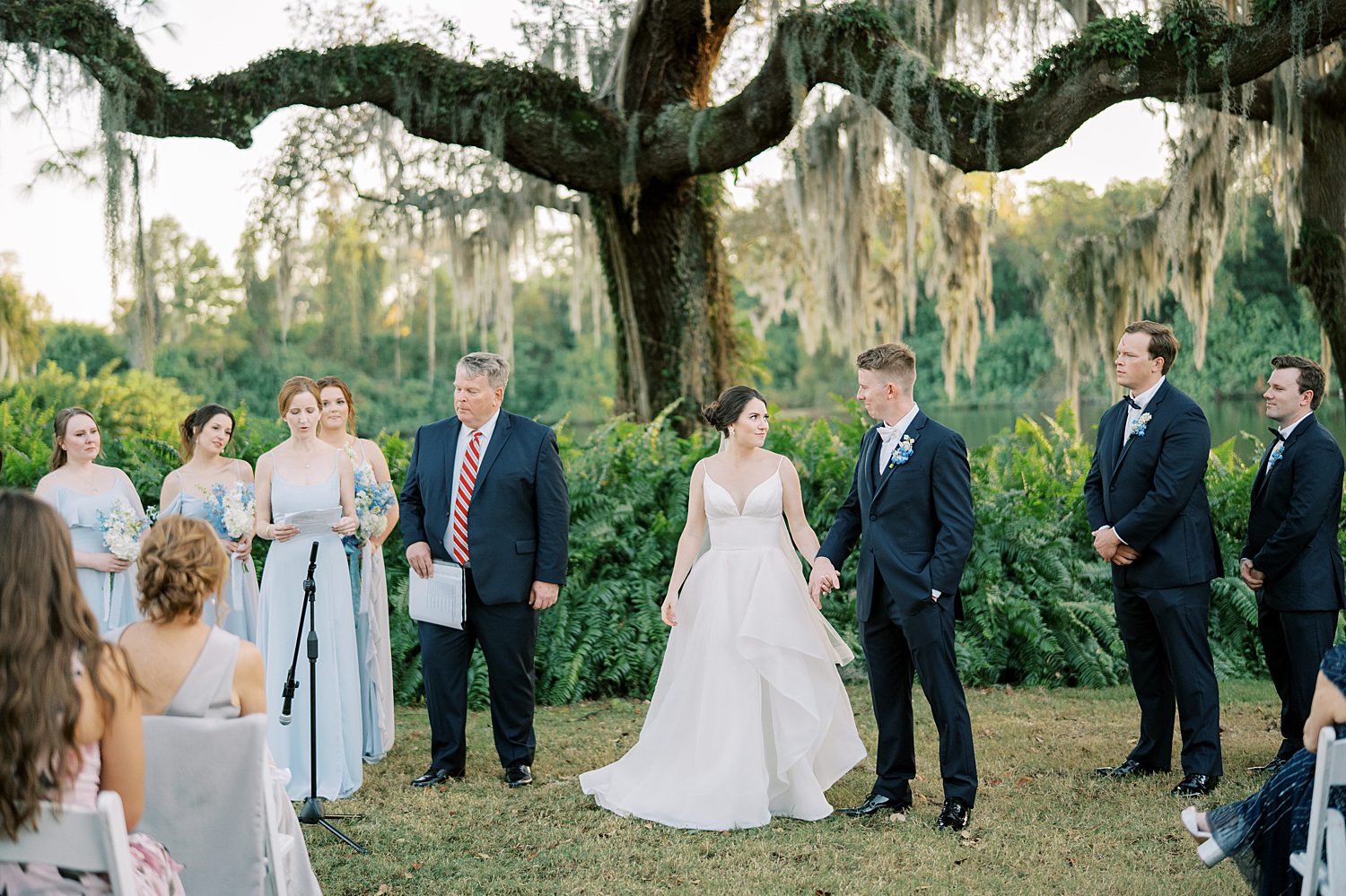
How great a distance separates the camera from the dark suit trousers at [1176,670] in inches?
216

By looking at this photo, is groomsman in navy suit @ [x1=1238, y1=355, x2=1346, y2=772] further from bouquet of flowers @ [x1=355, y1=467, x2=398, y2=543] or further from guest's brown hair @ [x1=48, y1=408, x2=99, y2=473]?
guest's brown hair @ [x1=48, y1=408, x2=99, y2=473]

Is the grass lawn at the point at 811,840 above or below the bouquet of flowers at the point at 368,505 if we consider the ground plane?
below

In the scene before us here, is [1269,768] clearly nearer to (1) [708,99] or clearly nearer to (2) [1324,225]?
(2) [1324,225]

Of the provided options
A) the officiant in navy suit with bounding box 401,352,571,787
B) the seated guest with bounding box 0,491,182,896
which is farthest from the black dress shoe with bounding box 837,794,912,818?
the seated guest with bounding box 0,491,182,896

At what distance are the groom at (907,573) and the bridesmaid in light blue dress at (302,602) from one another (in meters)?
2.40

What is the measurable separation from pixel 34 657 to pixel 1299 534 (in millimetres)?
5222

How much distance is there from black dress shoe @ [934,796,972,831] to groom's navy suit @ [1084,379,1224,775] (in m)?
1.19

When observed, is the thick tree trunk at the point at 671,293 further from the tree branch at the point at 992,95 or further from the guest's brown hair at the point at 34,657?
the guest's brown hair at the point at 34,657

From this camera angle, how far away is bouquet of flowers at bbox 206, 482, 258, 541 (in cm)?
579

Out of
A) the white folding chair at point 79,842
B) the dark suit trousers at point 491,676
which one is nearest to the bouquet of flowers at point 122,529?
the dark suit trousers at point 491,676

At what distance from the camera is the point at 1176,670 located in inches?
219

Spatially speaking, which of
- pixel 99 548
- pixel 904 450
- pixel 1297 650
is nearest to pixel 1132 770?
pixel 1297 650

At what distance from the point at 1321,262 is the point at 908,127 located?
316cm

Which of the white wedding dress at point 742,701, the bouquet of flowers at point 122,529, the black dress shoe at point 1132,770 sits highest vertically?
the bouquet of flowers at point 122,529
